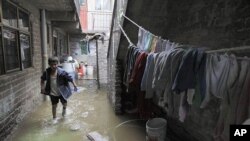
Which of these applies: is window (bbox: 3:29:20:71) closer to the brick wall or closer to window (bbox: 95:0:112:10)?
the brick wall

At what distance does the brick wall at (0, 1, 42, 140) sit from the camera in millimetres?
3455

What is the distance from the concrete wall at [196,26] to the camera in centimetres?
226

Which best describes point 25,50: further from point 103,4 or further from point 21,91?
point 103,4

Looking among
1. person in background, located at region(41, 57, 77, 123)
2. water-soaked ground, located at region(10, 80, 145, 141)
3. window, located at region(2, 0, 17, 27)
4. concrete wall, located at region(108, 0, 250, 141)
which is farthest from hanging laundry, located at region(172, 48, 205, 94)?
window, located at region(2, 0, 17, 27)

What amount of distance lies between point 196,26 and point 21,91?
3.52 meters

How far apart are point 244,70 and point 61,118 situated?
407 cm

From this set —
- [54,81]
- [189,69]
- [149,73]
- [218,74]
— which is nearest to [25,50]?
[54,81]

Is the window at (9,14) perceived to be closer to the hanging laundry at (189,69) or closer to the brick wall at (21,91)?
the brick wall at (21,91)

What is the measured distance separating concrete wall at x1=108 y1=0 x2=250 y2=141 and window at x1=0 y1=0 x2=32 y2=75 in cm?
201

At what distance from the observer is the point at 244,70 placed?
138 cm

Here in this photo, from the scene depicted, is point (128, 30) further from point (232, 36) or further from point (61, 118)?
point (61, 118)

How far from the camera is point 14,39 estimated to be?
411cm

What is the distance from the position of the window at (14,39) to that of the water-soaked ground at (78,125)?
3.83ft

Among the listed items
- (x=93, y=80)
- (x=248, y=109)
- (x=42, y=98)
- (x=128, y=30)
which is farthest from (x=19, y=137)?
(x=93, y=80)
